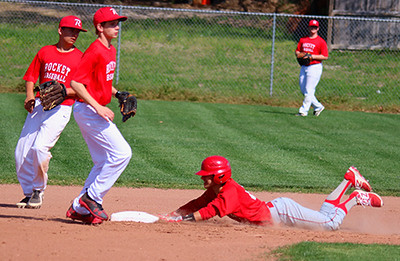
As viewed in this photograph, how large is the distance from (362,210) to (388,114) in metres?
8.30

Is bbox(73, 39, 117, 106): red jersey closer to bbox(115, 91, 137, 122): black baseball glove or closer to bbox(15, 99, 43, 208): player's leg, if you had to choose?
bbox(115, 91, 137, 122): black baseball glove

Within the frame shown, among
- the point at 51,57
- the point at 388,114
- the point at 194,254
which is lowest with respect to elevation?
the point at 388,114

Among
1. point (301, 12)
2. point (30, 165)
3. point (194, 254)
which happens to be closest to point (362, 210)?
point (194, 254)

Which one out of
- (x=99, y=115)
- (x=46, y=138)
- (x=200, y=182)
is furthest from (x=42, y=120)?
(x=200, y=182)

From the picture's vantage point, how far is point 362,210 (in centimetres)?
786

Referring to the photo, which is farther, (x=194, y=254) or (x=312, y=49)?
(x=312, y=49)

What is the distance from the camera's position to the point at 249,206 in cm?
613

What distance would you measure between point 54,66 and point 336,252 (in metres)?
3.65

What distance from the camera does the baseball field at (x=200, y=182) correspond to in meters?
5.14

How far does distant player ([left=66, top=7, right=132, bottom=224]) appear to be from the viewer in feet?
18.1

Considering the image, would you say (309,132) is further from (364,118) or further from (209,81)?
(209,81)

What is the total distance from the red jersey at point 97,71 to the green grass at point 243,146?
314cm

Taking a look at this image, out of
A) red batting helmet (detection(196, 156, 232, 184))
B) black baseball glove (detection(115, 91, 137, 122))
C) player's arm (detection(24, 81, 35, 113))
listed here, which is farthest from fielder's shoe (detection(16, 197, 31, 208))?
red batting helmet (detection(196, 156, 232, 184))

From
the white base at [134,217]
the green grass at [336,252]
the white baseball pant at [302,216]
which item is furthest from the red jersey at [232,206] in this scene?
the green grass at [336,252]
